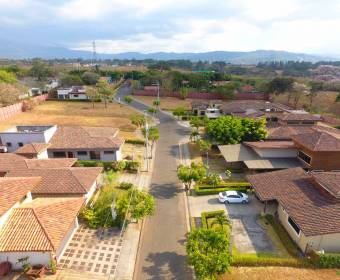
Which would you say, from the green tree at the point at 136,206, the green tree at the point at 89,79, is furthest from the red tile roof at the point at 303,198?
the green tree at the point at 89,79

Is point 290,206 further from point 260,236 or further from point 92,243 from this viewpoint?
point 92,243

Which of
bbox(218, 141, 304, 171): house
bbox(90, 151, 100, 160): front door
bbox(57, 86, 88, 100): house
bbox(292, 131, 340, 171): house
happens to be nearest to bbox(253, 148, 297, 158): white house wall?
bbox(218, 141, 304, 171): house

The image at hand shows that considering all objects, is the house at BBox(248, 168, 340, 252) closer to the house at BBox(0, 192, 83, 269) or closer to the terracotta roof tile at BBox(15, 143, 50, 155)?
the house at BBox(0, 192, 83, 269)

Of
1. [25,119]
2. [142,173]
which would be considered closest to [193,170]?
[142,173]

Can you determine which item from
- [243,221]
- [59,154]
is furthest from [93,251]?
[59,154]

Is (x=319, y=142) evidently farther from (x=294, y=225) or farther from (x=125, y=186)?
(x=125, y=186)

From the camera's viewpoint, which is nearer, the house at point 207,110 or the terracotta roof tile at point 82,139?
the terracotta roof tile at point 82,139

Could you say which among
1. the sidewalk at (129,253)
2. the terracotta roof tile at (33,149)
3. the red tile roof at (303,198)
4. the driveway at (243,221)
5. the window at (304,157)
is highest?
the terracotta roof tile at (33,149)

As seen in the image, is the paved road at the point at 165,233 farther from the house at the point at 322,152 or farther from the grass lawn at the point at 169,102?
the grass lawn at the point at 169,102
